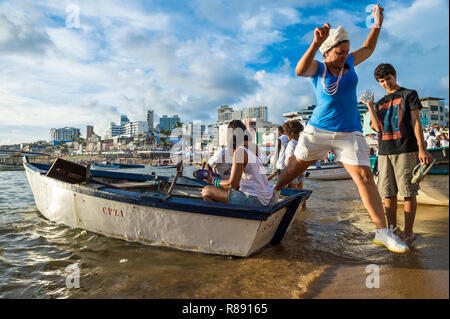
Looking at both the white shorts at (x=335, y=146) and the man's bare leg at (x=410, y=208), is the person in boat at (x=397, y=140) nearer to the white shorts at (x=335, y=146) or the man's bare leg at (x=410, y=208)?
the man's bare leg at (x=410, y=208)

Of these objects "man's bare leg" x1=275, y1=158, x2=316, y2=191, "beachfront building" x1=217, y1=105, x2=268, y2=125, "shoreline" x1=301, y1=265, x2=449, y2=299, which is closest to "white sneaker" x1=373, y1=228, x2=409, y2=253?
"shoreline" x1=301, y1=265, x2=449, y2=299

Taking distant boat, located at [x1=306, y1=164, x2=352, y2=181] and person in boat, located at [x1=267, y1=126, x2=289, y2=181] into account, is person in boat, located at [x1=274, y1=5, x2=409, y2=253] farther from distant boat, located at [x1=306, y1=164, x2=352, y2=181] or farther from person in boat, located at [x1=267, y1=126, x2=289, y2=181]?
distant boat, located at [x1=306, y1=164, x2=352, y2=181]

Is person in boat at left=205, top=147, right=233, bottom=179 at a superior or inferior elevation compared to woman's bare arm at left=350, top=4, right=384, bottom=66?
inferior

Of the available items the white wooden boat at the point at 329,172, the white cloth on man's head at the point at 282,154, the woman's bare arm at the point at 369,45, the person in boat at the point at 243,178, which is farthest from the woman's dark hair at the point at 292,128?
the white wooden boat at the point at 329,172

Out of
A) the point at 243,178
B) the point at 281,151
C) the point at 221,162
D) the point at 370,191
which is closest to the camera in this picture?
the point at 370,191

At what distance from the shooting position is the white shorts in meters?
2.49

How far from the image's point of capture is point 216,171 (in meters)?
4.14

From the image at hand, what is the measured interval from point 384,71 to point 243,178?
2.09 meters

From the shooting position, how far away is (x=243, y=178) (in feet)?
10.5

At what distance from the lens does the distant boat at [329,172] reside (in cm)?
1337

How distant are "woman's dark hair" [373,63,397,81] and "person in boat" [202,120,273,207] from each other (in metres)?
1.70

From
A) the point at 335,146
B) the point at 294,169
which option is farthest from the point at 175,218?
the point at 335,146

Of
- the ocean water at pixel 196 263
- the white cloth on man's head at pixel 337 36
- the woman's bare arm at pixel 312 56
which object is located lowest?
the ocean water at pixel 196 263

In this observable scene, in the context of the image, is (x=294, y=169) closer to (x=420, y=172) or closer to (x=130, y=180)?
(x=420, y=172)
